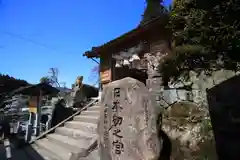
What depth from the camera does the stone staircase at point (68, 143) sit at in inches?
244

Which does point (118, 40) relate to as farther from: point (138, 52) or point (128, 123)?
point (128, 123)

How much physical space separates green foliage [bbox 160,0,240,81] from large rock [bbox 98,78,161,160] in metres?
2.30

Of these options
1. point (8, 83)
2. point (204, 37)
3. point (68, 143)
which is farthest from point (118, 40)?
point (8, 83)

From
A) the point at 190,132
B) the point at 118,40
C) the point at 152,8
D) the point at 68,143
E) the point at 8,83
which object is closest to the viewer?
the point at 190,132

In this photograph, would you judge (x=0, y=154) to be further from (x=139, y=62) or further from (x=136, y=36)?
(x=136, y=36)

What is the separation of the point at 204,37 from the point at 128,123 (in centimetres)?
302

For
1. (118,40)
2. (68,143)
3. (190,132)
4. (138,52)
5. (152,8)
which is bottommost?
(68,143)

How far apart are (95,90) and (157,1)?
38.6ft

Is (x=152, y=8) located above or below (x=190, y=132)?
above

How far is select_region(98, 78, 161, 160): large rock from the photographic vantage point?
3.65 m

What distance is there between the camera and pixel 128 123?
4.02m

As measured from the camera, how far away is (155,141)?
357cm

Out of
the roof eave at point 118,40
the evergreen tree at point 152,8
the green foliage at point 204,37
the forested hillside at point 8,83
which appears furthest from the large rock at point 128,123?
the forested hillside at point 8,83

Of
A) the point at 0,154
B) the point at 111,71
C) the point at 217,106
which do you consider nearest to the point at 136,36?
the point at 111,71
